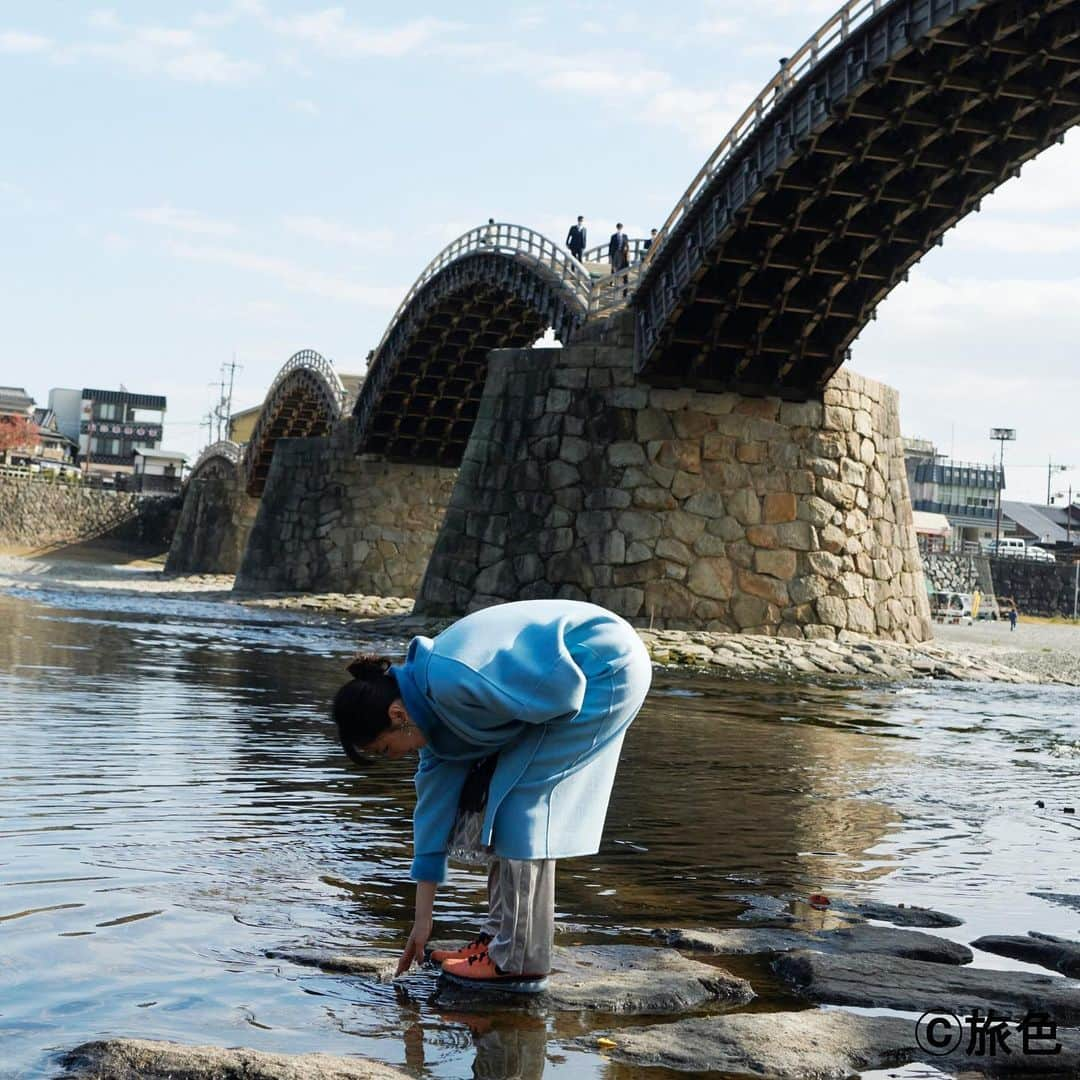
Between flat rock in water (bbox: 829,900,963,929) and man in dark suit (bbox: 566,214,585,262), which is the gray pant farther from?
man in dark suit (bbox: 566,214,585,262)

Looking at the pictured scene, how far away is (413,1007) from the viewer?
395 centimetres

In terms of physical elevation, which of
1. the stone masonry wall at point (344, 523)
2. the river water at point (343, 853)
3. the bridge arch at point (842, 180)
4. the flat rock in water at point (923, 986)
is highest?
the bridge arch at point (842, 180)

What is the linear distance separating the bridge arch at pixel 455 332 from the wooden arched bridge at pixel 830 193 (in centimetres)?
13

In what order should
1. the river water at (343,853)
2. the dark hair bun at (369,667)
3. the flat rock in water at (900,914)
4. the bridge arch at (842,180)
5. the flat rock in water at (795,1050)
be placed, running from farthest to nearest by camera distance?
the bridge arch at (842,180) < the flat rock in water at (900,914) < the dark hair bun at (369,667) < the river water at (343,853) < the flat rock in water at (795,1050)

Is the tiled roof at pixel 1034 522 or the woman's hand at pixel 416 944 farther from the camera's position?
the tiled roof at pixel 1034 522

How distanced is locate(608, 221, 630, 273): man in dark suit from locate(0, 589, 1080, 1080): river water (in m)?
19.1

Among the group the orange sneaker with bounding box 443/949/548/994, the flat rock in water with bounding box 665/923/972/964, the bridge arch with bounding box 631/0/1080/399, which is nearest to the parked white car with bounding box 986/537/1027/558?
the bridge arch with bounding box 631/0/1080/399

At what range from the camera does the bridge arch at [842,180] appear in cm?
1881

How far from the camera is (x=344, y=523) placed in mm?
41562

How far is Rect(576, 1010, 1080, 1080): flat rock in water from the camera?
3506 millimetres

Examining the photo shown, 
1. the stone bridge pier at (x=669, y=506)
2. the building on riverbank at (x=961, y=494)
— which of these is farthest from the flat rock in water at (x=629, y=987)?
the building on riverbank at (x=961, y=494)

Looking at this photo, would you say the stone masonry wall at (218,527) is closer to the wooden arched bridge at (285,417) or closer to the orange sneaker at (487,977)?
the wooden arched bridge at (285,417)

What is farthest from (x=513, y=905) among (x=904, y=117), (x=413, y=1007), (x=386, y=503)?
(x=386, y=503)

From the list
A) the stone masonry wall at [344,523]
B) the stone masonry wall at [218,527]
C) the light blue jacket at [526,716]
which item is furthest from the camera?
the stone masonry wall at [218,527]
